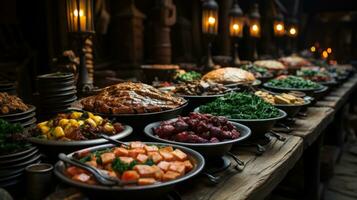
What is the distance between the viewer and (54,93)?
288 centimetres

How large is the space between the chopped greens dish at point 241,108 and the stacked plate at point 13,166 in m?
1.72

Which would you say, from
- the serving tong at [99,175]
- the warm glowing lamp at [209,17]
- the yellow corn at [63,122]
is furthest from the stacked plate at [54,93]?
the warm glowing lamp at [209,17]

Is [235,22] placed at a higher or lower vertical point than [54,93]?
higher

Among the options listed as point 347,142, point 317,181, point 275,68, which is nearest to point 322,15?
point 347,142

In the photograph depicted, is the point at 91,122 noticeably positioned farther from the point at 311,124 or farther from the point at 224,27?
the point at 224,27

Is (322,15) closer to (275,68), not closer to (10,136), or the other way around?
(275,68)

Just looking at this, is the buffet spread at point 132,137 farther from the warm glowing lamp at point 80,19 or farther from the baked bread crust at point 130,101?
the warm glowing lamp at point 80,19

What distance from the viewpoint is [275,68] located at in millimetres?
7512

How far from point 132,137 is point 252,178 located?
106 centimetres

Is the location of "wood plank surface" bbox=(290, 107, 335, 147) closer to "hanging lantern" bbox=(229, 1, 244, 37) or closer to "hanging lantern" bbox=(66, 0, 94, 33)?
"hanging lantern" bbox=(66, 0, 94, 33)

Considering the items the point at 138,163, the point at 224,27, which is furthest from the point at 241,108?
the point at 224,27

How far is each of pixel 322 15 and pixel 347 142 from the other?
1402 centimetres

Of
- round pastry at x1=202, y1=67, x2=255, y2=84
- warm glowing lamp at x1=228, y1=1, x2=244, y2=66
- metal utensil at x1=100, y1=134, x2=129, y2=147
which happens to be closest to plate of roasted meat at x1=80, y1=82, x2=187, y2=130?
metal utensil at x1=100, y1=134, x2=129, y2=147

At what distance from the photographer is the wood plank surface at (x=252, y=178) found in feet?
6.61
